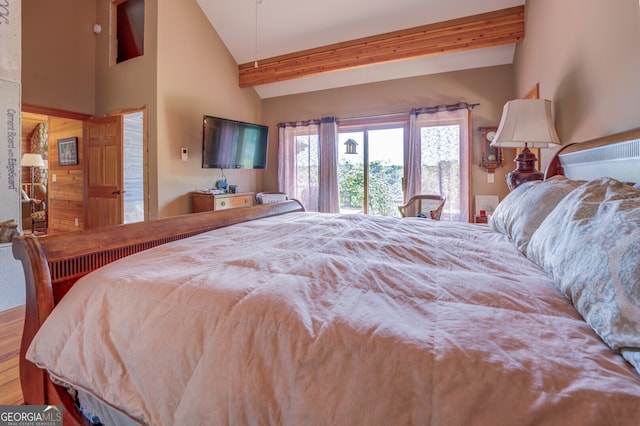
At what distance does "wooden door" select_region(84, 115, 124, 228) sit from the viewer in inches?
171

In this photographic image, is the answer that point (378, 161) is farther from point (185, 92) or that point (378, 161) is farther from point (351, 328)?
point (351, 328)

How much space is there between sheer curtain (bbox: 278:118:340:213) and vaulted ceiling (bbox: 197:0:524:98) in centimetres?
74

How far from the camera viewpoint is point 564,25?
2287 millimetres

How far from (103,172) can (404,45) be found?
4.64 m

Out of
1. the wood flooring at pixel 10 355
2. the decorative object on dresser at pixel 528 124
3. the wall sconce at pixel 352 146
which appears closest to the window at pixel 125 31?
the wall sconce at pixel 352 146

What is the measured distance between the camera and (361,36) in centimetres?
410

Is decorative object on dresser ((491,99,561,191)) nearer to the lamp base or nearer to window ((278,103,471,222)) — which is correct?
the lamp base

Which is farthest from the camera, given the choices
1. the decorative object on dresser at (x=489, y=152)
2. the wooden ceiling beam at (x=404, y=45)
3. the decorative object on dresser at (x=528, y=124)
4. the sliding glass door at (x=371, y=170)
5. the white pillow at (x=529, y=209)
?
the sliding glass door at (x=371, y=170)

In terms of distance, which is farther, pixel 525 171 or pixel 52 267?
pixel 525 171

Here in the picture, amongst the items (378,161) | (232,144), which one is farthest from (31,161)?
(378,161)

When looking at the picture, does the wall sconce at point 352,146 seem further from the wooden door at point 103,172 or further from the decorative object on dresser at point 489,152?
the wooden door at point 103,172

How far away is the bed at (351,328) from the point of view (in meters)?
0.54

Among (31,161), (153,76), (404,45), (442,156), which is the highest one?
(404,45)

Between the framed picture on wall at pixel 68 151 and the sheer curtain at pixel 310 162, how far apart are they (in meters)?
3.41
